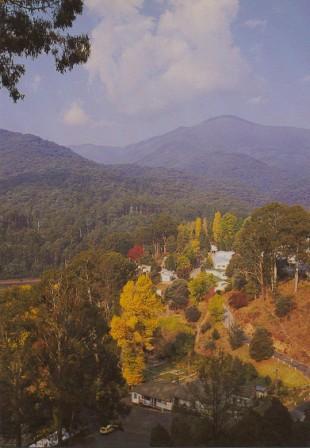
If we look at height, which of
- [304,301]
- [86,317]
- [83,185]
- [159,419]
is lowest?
[159,419]

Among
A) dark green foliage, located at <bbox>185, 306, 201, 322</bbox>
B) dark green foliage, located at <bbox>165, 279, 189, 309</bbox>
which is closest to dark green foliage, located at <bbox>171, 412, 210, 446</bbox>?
dark green foliage, located at <bbox>185, 306, 201, 322</bbox>

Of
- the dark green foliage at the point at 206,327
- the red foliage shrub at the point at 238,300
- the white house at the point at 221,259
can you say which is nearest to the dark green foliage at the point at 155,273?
the white house at the point at 221,259

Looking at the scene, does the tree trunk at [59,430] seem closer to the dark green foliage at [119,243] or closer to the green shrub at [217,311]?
the green shrub at [217,311]

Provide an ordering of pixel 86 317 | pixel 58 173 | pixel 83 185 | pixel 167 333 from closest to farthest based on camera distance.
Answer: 1. pixel 86 317
2. pixel 167 333
3. pixel 83 185
4. pixel 58 173

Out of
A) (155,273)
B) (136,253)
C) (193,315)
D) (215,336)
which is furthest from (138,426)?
(136,253)

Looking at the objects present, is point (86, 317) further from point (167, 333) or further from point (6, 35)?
point (167, 333)

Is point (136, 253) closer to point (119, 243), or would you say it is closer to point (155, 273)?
point (119, 243)

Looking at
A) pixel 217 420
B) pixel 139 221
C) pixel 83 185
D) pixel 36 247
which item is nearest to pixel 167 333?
pixel 217 420
